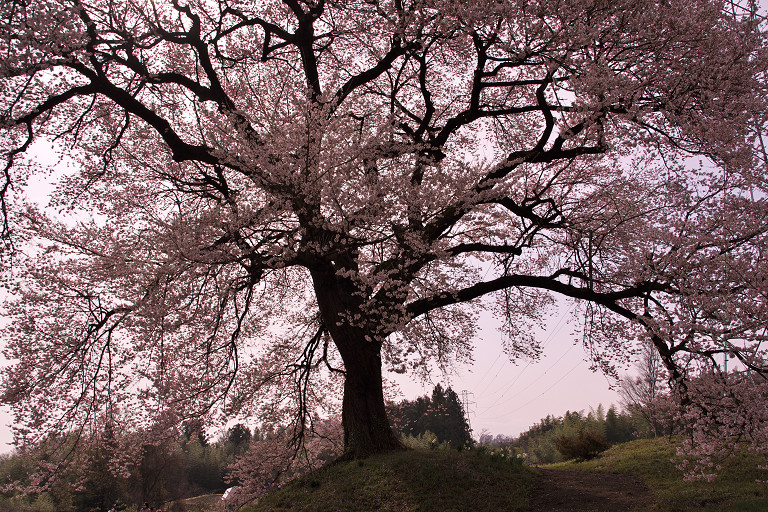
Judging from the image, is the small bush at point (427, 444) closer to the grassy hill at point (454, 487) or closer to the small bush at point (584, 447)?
the grassy hill at point (454, 487)

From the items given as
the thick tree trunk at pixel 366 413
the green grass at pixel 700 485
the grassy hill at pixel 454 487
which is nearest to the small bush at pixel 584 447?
the green grass at pixel 700 485

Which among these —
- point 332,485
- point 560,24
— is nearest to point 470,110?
point 560,24

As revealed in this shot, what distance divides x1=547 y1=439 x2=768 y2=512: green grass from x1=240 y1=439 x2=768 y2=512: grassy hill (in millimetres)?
11

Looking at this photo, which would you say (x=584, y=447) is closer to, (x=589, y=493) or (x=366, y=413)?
(x=589, y=493)

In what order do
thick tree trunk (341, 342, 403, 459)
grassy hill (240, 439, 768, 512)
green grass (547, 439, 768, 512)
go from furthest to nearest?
Result: 1. thick tree trunk (341, 342, 403, 459)
2. grassy hill (240, 439, 768, 512)
3. green grass (547, 439, 768, 512)

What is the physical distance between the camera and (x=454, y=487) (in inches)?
325

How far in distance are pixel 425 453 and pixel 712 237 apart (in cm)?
654

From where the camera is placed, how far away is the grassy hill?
24.2ft

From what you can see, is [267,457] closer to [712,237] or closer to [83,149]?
[83,149]

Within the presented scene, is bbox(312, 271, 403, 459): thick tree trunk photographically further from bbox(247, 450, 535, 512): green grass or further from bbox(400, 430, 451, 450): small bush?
bbox(400, 430, 451, 450): small bush

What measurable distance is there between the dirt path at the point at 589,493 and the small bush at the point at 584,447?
19.7 ft

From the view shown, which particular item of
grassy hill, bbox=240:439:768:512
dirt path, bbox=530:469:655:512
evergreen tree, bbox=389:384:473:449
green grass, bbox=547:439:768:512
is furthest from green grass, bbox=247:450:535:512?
evergreen tree, bbox=389:384:473:449

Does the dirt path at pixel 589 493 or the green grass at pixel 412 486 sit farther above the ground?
the green grass at pixel 412 486

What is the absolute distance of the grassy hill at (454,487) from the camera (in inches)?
290
